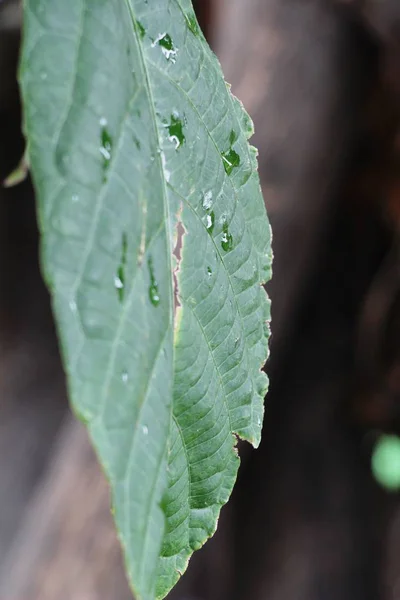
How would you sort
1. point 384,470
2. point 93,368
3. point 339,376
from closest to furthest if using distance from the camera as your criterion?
point 93,368
point 384,470
point 339,376

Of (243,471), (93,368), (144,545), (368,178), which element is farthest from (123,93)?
(243,471)

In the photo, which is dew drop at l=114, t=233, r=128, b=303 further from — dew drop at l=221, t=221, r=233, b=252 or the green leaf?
dew drop at l=221, t=221, r=233, b=252

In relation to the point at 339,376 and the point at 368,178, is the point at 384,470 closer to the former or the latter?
the point at 339,376

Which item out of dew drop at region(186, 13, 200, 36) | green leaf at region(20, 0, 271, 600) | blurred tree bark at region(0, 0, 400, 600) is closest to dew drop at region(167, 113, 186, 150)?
green leaf at region(20, 0, 271, 600)

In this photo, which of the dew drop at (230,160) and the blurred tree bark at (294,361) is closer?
the dew drop at (230,160)

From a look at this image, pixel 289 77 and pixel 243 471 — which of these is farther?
pixel 243 471

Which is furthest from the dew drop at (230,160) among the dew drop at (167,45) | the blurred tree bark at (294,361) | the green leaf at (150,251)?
the blurred tree bark at (294,361)

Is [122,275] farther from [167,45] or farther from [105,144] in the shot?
[167,45]

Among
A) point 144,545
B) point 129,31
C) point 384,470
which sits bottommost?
point 384,470

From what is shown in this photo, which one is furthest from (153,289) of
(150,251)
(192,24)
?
(192,24)

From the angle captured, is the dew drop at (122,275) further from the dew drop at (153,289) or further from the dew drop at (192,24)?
the dew drop at (192,24)
